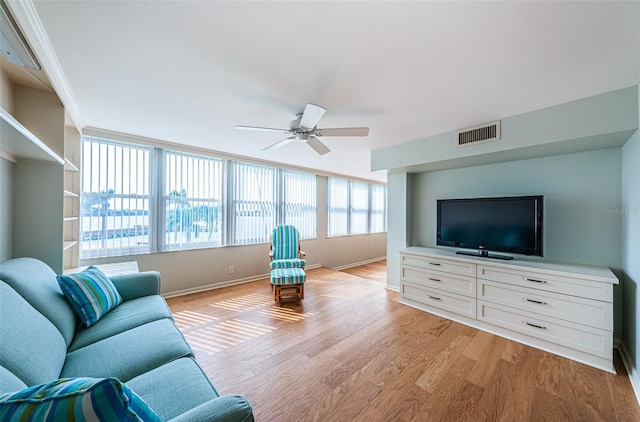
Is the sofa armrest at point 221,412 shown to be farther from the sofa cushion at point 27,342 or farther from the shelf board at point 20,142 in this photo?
the shelf board at point 20,142

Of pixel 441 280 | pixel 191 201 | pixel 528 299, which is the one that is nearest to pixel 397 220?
pixel 441 280

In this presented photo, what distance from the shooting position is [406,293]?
10.8 feet

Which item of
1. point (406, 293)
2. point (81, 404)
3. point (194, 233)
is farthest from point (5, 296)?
point (406, 293)

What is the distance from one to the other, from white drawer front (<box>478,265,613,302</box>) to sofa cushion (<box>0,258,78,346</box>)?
3.53m

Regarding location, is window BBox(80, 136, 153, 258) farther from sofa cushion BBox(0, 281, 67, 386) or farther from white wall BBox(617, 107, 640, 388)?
white wall BBox(617, 107, 640, 388)

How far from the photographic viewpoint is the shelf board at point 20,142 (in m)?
1.20

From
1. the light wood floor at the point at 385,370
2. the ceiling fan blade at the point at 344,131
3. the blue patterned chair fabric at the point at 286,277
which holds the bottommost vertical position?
the light wood floor at the point at 385,370

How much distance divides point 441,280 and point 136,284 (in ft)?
10.7

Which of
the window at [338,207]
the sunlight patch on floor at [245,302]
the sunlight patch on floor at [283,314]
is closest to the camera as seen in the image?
the sunlight patch on floor at [283,314]

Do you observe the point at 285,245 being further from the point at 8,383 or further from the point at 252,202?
the point at 8,383

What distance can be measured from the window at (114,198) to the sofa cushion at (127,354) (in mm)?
2229

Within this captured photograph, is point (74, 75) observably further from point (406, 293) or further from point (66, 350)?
point (406, 293)

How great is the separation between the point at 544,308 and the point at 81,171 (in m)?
5.24

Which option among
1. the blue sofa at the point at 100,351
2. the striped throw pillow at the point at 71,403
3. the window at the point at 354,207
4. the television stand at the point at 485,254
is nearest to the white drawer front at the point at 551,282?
the television stand at the point at 485,254
